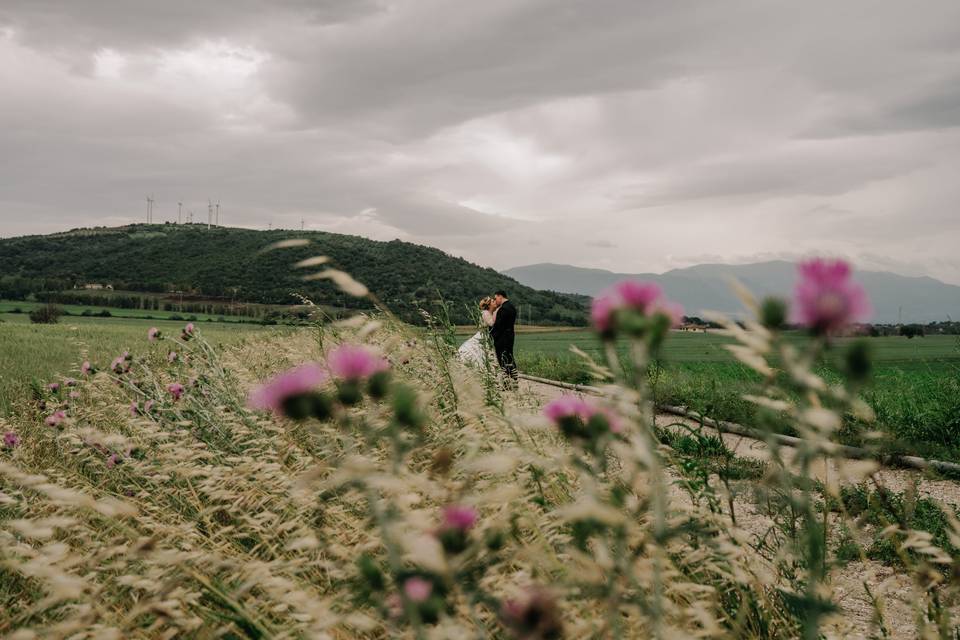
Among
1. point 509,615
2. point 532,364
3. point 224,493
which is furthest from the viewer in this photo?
point 532,364

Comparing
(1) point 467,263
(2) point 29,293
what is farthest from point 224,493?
(1) point 467,263

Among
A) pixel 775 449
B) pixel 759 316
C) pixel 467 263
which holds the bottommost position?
pixel 775 449

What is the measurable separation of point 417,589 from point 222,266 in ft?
337

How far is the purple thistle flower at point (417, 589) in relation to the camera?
908 millimetres

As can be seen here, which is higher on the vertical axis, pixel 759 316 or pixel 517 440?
pixel 759 316

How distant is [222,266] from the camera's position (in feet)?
311

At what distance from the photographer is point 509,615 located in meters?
0.92

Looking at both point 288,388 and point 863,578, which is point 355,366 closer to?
point 288,388

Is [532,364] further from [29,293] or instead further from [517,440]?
[29,293]

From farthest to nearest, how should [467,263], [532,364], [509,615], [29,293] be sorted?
[467,263], [29,293], [532,364], [509,615]

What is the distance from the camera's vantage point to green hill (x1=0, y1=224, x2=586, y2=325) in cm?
7631

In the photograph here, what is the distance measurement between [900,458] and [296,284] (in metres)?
70.6

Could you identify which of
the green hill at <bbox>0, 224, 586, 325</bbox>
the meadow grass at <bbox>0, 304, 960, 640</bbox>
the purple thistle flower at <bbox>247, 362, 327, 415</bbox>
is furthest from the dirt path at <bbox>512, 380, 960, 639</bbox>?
the green hill at <bbox>0, 224, 586, 325</bbox>

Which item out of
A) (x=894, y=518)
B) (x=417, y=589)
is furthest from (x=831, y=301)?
(x=894, y=518)
